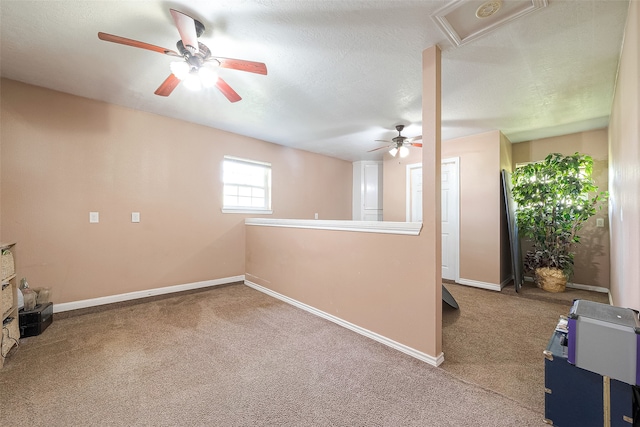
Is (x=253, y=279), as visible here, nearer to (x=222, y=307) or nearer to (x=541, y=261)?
(x=222, y=307)

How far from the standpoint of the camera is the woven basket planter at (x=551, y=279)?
3.65 meters

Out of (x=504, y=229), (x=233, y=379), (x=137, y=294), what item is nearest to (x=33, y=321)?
(x=137, y=294)

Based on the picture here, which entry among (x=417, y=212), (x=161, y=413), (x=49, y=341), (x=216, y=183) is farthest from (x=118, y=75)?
(x=417, y=212)

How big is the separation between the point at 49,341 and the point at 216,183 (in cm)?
245

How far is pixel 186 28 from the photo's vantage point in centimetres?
164

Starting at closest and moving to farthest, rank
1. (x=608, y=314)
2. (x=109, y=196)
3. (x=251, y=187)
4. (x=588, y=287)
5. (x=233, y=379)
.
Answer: (x=608, y=314) → (x=233, y=379) → (x=109, y=196) → (x=588, y=287) → (x=251, y=187)

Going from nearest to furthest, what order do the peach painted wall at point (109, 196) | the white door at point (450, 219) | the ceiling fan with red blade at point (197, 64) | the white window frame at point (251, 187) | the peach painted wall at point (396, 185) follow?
the ceiling fan with red blade at point (197, 64) < the peach painted wall at point (109, 196) < the white window frame at point (251, 187) < the white door at point (450, 219) < the peach painted wall at point (396, 185)

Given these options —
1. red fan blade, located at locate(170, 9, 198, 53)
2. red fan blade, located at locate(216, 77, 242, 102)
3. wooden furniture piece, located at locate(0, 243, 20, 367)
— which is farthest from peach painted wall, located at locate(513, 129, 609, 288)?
wooden furniture piece, located at locate(0, 243, 20, 367)

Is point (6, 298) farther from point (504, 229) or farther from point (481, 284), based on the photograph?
point (504, 229)

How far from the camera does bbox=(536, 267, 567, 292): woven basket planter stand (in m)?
3.65

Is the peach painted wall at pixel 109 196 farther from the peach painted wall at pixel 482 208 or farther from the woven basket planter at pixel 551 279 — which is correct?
the woven basket planter at pixel 551 279

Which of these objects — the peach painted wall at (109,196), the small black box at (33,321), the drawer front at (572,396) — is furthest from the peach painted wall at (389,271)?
the small black box at (33,321)

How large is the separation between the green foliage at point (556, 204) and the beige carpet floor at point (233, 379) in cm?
182

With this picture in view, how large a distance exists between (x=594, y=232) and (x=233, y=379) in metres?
5.15
